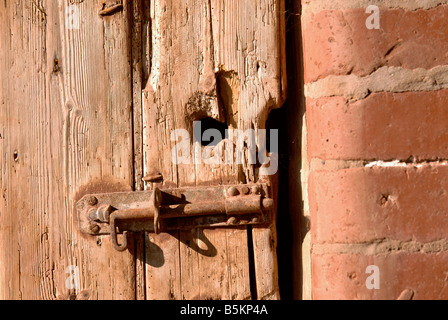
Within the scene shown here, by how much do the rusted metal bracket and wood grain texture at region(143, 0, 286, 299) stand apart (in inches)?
1.0

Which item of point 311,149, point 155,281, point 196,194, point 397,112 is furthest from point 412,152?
point 155,281

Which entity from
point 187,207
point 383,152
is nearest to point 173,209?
point 187,207

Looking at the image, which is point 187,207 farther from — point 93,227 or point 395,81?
point 395,81

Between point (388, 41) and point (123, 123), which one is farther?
point (123, 123)

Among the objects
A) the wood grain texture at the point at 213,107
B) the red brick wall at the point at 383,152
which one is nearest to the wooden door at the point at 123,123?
the wood grain texture at the point at 213,107

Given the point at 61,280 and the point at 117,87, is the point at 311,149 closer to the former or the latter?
the point at 117,87

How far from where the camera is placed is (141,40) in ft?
3.89

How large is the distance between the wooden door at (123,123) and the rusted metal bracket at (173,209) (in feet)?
0.08

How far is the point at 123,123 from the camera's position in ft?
3.82

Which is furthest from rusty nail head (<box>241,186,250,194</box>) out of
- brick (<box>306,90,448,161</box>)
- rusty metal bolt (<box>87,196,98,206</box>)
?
rusty metal bolt (<box>87,196,98,206</box>)

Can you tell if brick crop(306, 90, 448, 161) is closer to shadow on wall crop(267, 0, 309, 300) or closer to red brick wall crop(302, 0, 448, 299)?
red brick wall crop(302, 0, 448, 299)

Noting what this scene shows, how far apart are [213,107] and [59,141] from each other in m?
0.40

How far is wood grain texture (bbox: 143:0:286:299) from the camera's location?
1.14 m

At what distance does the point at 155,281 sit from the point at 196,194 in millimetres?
238
